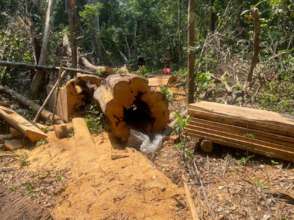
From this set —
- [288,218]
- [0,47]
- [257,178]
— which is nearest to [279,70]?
[257,178]

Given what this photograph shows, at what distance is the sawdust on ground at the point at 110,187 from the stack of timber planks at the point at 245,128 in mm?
836

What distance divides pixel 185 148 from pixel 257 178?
1.12 m

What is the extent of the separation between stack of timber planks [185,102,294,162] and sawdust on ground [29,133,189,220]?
0.84 m

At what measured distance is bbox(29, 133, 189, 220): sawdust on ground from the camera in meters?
4.10

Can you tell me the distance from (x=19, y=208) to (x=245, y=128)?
8.78ft

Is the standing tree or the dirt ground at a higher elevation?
the standing tree

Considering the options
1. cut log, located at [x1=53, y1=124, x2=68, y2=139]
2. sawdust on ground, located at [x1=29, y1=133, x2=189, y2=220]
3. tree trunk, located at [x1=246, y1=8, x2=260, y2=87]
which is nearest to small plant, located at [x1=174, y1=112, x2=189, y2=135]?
sawdust on ground, located at [x1=29, y1=133, x2=189, y2=220]

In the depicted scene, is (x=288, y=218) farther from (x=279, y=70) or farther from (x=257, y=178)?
(x=279, y=70)

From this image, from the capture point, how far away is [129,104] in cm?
588

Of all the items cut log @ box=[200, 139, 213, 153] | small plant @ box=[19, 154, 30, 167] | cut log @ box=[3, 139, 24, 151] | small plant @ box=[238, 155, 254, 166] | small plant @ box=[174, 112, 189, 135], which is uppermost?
small plant @ box=[174, 112, 189, 135]

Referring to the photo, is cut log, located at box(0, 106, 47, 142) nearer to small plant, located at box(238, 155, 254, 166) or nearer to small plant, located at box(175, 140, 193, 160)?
small plant, located at box(175, 140, 193, 160)

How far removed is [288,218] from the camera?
3.81m

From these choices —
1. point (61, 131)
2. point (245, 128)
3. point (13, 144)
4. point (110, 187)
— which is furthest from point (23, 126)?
point (245, 128)

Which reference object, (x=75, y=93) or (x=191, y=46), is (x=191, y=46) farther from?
(x=75, y=93)
